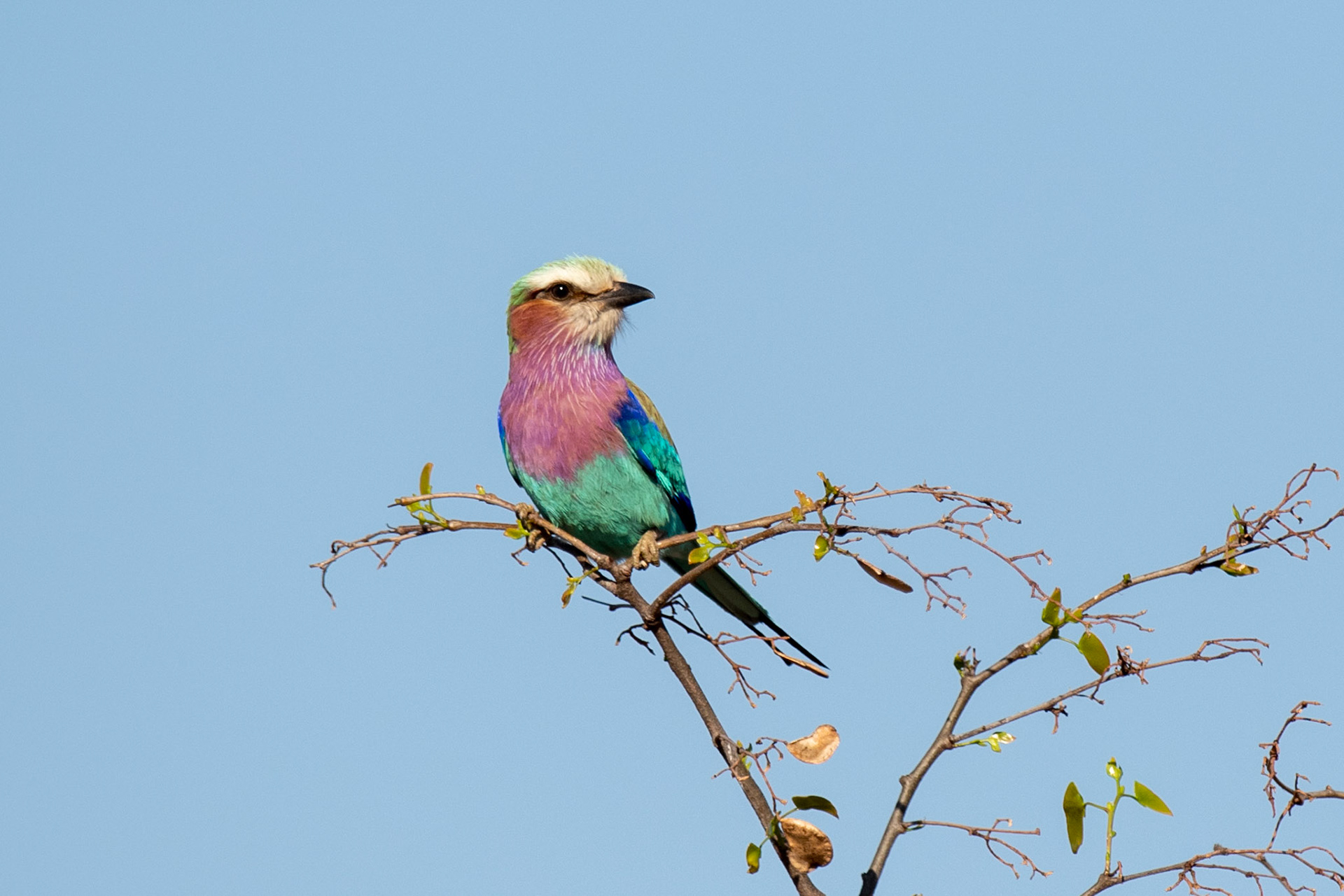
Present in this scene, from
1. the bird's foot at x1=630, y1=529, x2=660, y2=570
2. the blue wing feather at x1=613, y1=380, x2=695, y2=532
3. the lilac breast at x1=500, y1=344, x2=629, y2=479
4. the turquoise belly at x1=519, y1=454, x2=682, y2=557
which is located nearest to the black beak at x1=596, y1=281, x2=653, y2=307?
the lilac breast at x1=500, y1=344, x2=629, y2=479

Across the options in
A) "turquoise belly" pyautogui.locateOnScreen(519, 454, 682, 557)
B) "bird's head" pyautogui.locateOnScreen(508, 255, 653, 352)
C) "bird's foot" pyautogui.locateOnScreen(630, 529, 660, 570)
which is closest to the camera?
"bird's foot" pyautogui.locateOnScreen(630, 529, 660, 570)

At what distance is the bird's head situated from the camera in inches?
258

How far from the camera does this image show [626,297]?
6.64 metres

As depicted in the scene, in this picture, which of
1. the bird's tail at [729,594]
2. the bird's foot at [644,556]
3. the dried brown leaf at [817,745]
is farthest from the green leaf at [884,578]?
the bird's tail at [729,594]

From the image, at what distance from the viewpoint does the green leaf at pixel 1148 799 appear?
2.59m

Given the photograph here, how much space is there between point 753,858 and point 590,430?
3.51m

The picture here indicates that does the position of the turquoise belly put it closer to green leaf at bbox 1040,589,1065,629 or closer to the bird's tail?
the bird's tail

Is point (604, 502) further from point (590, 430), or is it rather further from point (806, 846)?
point (806, 846)

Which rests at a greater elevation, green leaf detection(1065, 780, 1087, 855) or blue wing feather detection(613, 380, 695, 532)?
blue wing feather detection(613, 380, 695, 532)

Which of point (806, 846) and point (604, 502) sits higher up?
point (604, 502)

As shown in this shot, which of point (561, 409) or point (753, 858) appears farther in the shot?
point (561, 409)

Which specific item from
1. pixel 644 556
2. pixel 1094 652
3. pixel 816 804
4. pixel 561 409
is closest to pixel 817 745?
pixel 816 804

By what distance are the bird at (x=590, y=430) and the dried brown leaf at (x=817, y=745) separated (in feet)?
8.93

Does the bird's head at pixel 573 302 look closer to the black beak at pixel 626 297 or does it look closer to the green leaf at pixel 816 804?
the black beak at pixel 626 297
